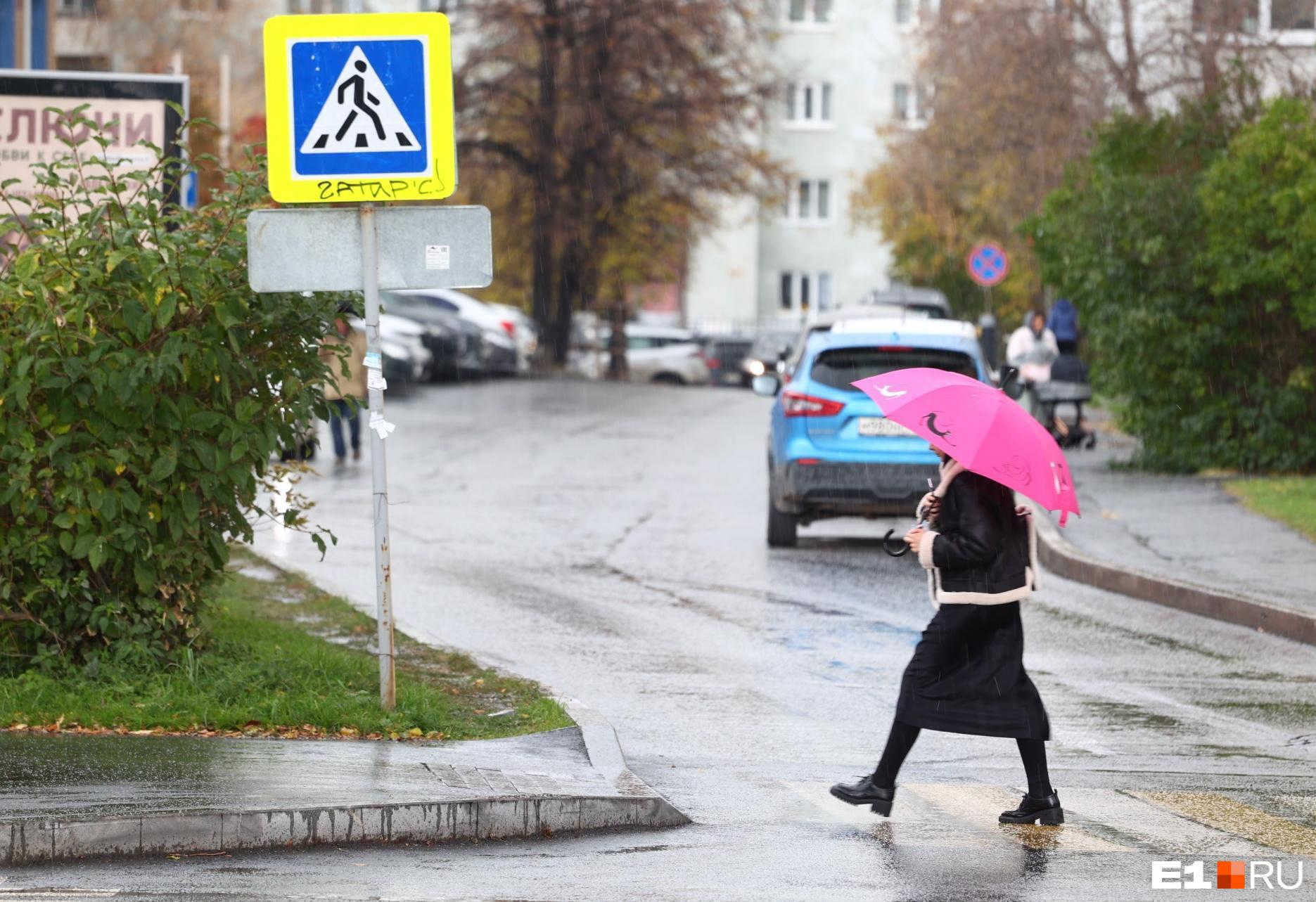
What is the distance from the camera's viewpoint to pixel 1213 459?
2088 cm

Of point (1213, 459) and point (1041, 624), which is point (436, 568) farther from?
point (1213, 459)

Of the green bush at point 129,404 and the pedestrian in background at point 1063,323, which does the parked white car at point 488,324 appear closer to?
the pedestrian in background at point 1063,323

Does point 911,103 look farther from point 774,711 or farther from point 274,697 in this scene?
point 274,697

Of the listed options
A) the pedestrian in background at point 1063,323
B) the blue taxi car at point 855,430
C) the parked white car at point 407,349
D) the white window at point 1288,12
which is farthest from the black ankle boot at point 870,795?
the parked white car at point 407,349

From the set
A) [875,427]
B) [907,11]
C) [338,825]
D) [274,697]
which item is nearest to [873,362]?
[875,427]

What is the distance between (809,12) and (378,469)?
57.8 metres

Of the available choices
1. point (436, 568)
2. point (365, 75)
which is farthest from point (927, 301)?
point (365, 75)

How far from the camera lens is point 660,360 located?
157ft

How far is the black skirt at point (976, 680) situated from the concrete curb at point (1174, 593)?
5.42m

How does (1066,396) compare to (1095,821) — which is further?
(1066,396)

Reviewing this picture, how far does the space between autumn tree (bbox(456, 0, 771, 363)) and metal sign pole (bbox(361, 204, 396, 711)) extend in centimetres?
3379

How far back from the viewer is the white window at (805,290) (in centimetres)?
6638

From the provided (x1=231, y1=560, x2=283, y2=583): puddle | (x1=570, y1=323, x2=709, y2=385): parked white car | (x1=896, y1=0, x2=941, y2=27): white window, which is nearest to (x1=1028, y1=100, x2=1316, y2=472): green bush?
(x1=231, y1=560, x2=283, y2=583): puddle

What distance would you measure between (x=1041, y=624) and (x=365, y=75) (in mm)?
6228
